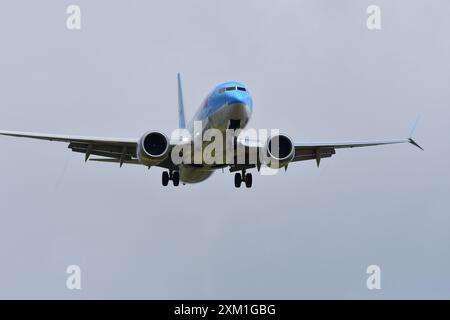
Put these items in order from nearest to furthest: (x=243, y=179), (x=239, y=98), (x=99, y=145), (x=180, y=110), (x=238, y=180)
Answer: (x=239, y=98) < (x=99, y=145) < (x=243, y=179) < (x=238, y=180) < (x=180, y=110)

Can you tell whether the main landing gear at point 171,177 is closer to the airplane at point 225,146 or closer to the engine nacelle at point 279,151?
the airplane at point 225,146

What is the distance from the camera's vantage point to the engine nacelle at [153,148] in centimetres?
4584

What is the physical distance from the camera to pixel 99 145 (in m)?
48.9

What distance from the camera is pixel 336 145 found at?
50.3m

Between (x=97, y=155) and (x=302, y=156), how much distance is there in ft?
37.0

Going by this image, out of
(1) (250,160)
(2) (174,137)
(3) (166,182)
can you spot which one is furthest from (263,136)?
(3) (166,182)

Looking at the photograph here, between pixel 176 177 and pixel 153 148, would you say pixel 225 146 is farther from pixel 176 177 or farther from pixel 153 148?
pixel 176 177

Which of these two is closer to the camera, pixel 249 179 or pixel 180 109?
pixel 249 179

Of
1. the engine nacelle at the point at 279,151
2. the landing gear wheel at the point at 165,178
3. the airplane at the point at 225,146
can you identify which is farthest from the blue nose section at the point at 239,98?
the landing gear wheel at the point at 165,178

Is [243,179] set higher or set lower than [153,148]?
higher

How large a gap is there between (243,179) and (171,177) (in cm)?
419

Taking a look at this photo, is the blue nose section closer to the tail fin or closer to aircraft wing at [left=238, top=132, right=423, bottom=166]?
aircraft wing at [left=238, top=132, right=423, bottom=166]

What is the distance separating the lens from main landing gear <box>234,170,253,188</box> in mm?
51375

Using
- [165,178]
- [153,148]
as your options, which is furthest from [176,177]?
[153,148]
